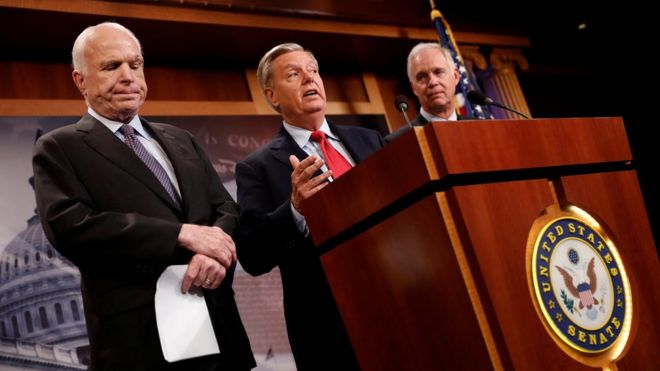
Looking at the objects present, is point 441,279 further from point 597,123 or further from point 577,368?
point 597,123

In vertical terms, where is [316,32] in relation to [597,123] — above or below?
above

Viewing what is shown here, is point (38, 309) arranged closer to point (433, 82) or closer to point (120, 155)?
point (120, 155)

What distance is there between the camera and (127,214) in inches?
63.8

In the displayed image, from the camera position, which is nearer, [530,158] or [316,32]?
[530,158]

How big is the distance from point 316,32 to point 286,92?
1.92 metres

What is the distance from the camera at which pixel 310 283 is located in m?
1.96

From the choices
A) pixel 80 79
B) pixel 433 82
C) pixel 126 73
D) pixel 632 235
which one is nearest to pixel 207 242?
pixel 126 73

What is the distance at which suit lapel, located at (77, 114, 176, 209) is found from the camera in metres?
1.72

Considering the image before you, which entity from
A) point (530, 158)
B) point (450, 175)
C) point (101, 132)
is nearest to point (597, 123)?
point (530, 158)

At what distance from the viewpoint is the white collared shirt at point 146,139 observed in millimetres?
1822

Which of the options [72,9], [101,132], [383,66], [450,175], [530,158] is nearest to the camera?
[450,175]

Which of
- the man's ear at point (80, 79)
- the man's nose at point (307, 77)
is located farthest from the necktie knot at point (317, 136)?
the man's ear at point (80, 79)

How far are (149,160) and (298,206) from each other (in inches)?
16.5

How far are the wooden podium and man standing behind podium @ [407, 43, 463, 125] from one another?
4.20ft
